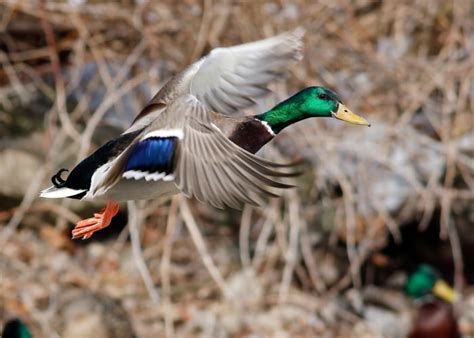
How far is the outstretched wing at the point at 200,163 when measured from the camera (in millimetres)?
2637

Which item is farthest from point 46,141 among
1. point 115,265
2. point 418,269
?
point 418,269

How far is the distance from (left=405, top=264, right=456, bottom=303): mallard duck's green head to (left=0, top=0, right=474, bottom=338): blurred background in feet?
0.99

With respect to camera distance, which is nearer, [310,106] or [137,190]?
[137,190]

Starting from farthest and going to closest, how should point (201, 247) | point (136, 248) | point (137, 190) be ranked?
1. point (201, 247)
2. point (136, 248)
3. point (137, 190)

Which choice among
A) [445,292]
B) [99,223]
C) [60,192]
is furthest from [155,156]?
[445,292]

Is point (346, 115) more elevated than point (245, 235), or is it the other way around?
point (346, 115)

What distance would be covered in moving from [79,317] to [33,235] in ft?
2.98

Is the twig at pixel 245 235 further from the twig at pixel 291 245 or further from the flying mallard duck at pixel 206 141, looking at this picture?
the flying mallard duck at pixel 206 141

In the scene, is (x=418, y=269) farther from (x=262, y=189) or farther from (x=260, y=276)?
(x=262, y=189)

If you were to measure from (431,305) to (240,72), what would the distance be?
396 centimetres

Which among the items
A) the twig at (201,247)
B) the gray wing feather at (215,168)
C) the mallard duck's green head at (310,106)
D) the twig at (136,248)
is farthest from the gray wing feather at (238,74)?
the twig at (201,247)

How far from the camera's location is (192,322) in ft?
19.6

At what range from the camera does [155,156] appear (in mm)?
2770

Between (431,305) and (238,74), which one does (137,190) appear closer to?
(238,74)
